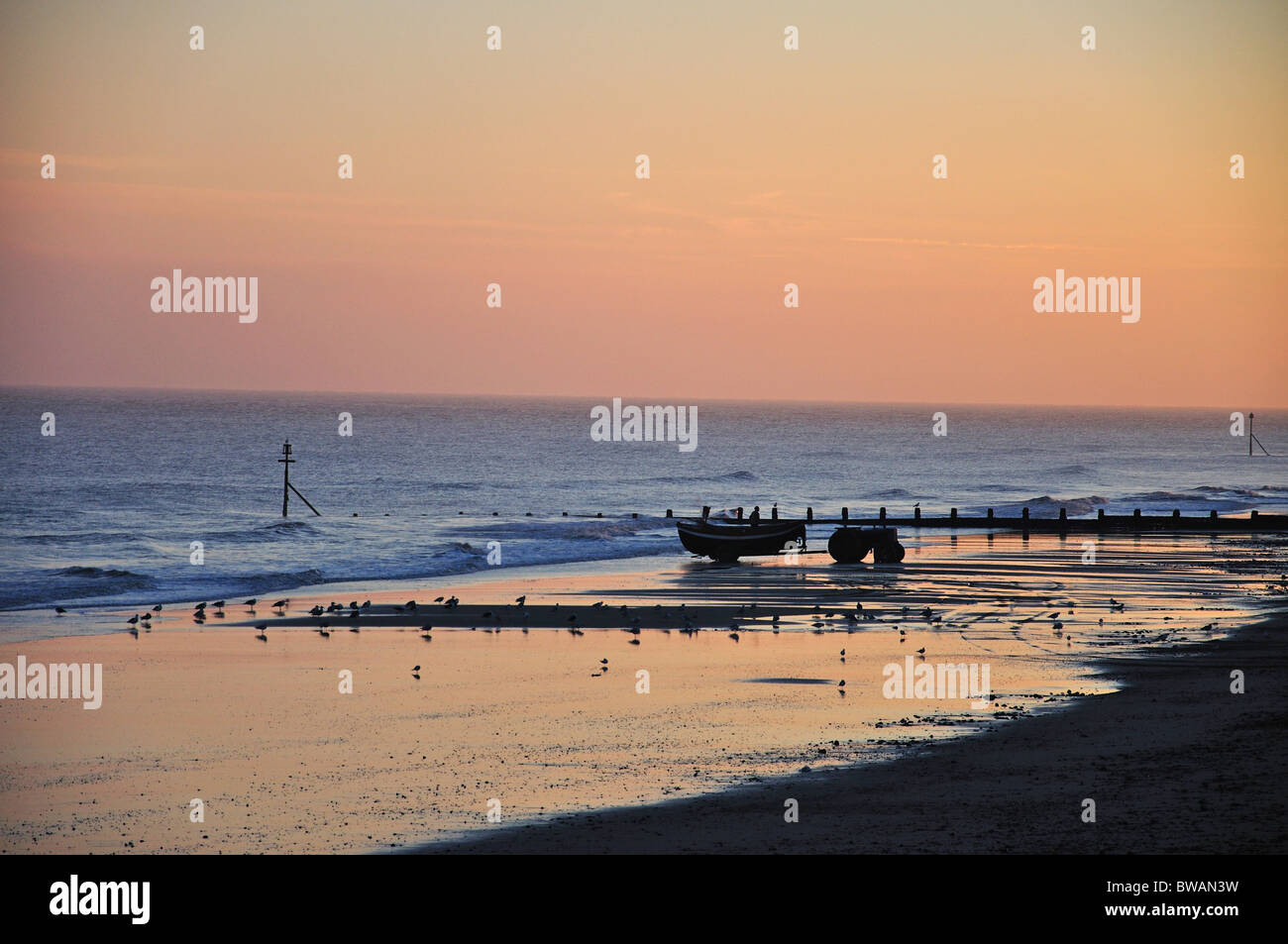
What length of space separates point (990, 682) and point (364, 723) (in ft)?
30.4

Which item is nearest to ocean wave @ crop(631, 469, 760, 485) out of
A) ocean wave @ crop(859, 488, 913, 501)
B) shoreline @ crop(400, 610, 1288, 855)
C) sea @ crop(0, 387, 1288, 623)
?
sea @ crop(0, 387, 1288, 623)

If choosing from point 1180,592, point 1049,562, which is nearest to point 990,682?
point 1180,592

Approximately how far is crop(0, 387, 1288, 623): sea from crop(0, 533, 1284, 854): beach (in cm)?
1328

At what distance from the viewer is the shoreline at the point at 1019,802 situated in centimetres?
1141

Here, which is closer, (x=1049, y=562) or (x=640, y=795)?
(x=640, y=795)

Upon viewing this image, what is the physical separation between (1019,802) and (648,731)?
210 inches

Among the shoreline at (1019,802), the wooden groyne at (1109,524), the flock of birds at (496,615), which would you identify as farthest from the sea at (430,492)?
the shoreline at (1019,802)

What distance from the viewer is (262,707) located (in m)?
18.3

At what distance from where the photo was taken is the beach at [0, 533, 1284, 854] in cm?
1216

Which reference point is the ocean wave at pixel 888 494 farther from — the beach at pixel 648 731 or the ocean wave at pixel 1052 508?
the beach at pixel 648 731

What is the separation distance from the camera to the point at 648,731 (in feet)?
54.6

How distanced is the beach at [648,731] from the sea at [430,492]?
1328cm

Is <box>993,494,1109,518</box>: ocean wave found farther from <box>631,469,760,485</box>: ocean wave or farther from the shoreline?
the shoreline
